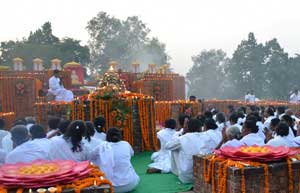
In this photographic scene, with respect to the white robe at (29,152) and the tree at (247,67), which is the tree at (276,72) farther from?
the white robe at (29,152)

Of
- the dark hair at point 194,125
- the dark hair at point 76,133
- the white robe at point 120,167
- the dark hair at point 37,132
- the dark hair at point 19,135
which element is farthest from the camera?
the dark hair at point 194,125

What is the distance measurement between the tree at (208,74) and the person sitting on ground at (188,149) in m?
43.7

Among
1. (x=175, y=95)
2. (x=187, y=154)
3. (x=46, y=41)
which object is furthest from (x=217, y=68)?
(x=187, y=154)

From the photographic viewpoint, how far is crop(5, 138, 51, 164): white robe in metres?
6.32

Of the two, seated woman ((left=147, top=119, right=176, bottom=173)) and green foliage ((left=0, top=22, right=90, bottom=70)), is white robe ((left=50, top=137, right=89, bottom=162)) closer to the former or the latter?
seated woman ((left=147, top=119, right=176, bottom=173))

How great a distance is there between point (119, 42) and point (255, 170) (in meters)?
A: 50.7

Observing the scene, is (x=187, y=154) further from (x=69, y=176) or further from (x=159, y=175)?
(x=69, y=176)

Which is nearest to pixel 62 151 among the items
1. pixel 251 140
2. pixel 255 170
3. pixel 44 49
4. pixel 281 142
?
pixel 255 170

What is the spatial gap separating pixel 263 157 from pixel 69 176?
96.6 inches

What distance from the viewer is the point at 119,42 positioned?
180 ft

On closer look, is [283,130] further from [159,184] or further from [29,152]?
[29,152]

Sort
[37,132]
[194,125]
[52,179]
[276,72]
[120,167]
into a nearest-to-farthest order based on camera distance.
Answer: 1. [52,179]
2. [37,132]
3. [120,167]
4. [194,125]
5. [276,72]

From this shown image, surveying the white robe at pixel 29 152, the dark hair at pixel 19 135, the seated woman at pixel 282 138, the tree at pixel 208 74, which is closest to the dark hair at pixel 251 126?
the seated woman at pixel 282 138

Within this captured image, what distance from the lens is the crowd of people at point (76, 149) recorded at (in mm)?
6216
